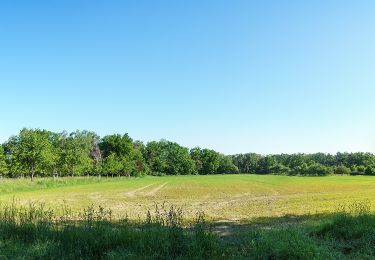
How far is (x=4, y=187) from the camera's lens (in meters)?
43.4

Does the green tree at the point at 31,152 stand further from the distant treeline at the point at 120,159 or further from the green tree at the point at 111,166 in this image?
the green tree at the point at 111,166

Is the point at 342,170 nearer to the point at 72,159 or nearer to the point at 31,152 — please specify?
the point at 72,159

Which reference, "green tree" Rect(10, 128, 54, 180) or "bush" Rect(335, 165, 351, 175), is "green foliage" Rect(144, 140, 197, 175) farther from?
"green tree" Rect(10, 128, 54, 180)

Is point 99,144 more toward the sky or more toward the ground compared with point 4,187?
more toward the sky

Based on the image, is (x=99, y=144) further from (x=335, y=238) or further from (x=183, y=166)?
(x=335, y=238)

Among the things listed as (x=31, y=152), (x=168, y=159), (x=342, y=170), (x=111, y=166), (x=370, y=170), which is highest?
(x=31, y=152)

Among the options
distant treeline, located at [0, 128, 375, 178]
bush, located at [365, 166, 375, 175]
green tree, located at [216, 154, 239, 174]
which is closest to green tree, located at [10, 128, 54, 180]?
distant treeline, located at [0, 128, 375, 178]

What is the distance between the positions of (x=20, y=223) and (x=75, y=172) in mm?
80620

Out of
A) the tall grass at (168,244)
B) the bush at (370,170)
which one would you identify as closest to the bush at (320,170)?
the bush at (370,170)

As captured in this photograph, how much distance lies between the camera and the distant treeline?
67.6 metres

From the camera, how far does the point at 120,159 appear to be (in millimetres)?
120750

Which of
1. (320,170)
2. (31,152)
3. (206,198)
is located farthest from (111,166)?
(320,170)

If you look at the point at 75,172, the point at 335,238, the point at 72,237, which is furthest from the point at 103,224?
the point at 75,172

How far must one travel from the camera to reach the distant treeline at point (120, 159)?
67562mm
